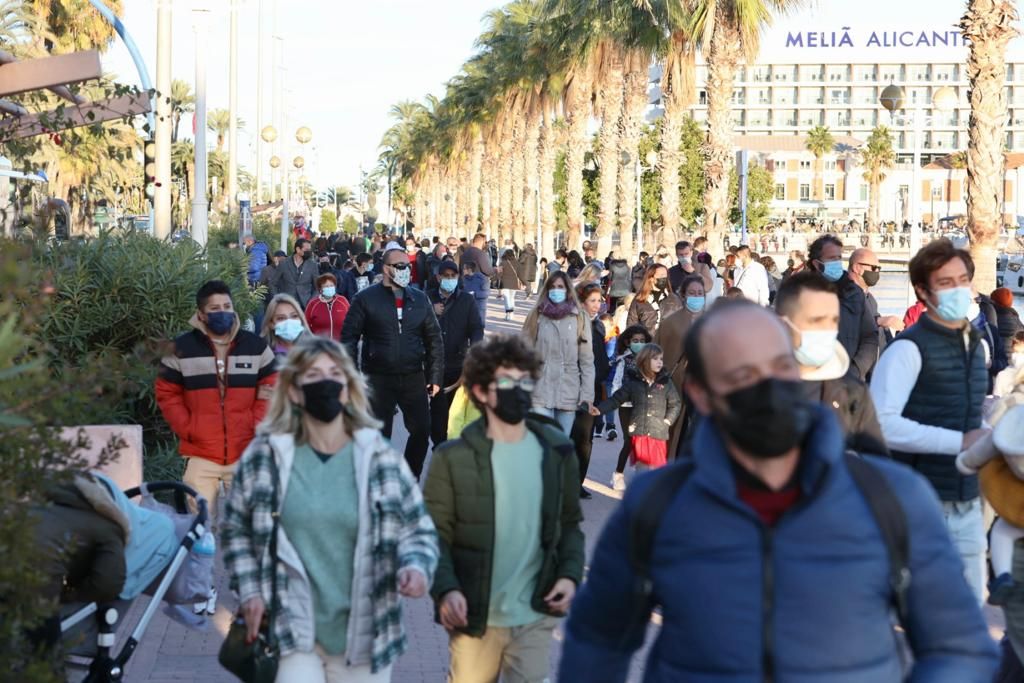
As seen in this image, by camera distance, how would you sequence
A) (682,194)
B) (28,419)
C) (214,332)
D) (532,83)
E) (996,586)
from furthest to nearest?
(682,194), (532,83), (214,332), (996,586), (28,419)

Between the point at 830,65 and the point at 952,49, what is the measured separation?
42.8ft

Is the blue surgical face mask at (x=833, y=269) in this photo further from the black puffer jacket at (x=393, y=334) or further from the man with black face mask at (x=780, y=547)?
the man with black face mask at (x=780, y=547)

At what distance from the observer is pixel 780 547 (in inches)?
103

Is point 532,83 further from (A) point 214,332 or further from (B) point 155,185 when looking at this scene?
(A) point 214,332

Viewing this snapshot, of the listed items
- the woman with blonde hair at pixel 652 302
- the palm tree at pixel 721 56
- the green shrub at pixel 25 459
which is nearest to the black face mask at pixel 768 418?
the green shrub at pixel 25 459

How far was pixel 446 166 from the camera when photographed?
3711 inches

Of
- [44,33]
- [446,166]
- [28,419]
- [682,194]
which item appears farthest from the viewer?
[682,194]

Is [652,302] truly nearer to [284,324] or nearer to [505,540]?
[284,324]

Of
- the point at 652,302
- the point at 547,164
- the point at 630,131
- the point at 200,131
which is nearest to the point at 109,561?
the point at 652,302

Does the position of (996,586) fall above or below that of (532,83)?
below

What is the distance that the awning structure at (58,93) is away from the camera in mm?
9023

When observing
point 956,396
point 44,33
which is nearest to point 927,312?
point 956,396

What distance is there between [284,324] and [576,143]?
125 feet

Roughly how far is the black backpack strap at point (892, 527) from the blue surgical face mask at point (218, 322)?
17.9 ft
